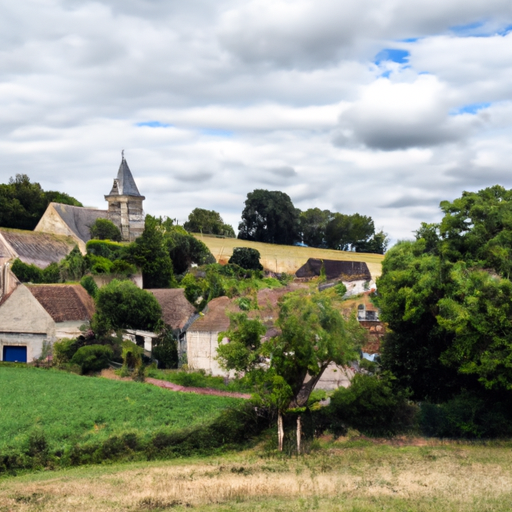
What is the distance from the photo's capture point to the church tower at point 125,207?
2537 inches

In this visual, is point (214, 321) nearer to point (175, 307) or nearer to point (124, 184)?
point (175, 307)

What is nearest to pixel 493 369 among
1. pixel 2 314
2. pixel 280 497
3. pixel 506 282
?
pixel 506 282

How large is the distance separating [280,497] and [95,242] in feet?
131

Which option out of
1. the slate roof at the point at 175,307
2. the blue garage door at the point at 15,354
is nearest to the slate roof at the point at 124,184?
the slate roof at the point at 175,307

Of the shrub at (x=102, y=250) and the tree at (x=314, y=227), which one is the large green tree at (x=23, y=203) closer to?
the shrub at (x=102, y=250)

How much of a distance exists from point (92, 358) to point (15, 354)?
21.0 feet

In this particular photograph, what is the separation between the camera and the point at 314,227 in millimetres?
86125

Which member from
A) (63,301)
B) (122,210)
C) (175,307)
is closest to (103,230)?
(122,210)

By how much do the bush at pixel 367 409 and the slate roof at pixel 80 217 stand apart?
40.2 m

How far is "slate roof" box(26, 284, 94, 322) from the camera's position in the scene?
40188 millimetres

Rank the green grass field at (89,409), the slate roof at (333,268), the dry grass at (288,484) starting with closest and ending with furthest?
the dry grass at (288,484) < the green grass field at (89,409) < the slate roof at (333,268)

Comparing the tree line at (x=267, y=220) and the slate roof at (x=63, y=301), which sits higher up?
the tree line at (x=267, y=220)

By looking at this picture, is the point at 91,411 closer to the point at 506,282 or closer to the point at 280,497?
the point at 280,497

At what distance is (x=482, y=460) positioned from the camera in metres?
21.3
